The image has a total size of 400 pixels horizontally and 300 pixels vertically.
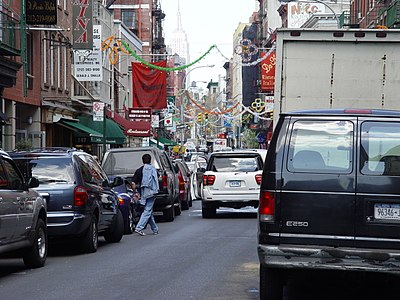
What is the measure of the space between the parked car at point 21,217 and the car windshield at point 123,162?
853 cm

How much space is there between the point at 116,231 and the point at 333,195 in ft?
29.8

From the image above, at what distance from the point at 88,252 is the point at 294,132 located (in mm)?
7253

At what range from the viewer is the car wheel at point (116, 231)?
16.9m

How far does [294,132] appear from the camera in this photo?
28.4 feet

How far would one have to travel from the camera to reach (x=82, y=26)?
33.4m

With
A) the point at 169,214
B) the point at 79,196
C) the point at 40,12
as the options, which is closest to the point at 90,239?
the point at 79,196

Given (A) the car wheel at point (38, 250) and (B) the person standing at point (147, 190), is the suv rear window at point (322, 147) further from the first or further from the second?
(B) the person standing at point (147, 190)

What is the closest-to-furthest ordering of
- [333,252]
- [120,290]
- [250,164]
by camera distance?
[333,252] < [120,290] < [250,164]

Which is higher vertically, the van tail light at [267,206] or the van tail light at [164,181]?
the van tail light at [267,206]

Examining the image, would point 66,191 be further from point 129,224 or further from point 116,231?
point 129,224

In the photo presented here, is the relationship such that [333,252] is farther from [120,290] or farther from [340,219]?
[120,290]

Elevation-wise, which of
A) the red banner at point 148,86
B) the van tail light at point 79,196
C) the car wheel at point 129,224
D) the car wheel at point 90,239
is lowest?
the car wheel at point 129,224

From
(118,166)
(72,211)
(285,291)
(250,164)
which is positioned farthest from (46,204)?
(250,164)

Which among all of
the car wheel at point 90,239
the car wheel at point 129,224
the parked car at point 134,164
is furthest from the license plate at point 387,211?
the parked car at point 134,164
